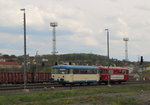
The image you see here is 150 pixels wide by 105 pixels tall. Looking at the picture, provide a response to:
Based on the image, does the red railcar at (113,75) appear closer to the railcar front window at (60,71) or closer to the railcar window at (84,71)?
the railcar window at (84,71)

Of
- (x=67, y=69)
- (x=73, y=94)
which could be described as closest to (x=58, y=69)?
(x=67, y=69)

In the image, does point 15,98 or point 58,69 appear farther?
point 58,69

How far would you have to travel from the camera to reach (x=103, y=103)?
26.8m

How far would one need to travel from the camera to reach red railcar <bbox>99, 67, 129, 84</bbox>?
58.4 meters

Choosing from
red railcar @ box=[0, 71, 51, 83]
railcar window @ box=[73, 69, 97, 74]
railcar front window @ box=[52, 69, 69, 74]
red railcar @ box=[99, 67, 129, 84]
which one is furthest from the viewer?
red railcar @ box=[99, 67, 129, 84]

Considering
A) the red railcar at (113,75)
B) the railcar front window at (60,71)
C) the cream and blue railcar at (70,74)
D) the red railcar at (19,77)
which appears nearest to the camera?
the cream and blue railcar at (70,74)

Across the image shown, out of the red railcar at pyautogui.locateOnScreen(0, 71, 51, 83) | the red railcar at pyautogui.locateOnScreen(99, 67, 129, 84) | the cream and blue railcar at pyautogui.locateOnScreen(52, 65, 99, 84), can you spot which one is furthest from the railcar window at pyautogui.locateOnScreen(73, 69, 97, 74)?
the red railcar at pyautogui.locateOnScreen(0, 71, 51, 83)

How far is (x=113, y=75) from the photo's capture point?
61.1m

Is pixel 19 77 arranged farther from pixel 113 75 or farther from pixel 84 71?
pixel 113 75

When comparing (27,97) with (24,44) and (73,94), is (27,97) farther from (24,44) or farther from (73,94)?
(24,44)

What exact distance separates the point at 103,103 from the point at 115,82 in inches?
1480

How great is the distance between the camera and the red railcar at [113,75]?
58438 mm

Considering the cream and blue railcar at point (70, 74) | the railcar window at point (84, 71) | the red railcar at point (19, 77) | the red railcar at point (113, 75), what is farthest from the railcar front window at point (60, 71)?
the red railcar at point (19, 77)

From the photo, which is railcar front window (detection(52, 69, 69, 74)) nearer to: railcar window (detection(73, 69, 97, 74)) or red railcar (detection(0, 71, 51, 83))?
railcar window (detection(73, 69, 97, 74))
